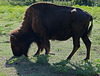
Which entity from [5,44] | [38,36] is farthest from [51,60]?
[5,44]

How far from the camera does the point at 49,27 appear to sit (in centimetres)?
601

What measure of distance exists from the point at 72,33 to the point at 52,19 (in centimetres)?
81

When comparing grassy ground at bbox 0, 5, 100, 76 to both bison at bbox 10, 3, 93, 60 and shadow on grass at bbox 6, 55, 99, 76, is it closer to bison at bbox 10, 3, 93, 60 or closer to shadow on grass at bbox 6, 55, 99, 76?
shadow on grass at bbox 6, 55, 99, 76

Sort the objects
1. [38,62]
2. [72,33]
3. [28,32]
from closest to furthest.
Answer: [38,62] → [72,33] → [28,32]

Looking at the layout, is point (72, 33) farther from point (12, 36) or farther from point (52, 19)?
point (12, 36)

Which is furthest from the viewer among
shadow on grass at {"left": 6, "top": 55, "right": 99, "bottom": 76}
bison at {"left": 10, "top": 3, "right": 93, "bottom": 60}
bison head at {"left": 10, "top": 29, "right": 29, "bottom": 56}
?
bison head at {"left": 10, "top": 29, "right": 29, "bottom": 56}

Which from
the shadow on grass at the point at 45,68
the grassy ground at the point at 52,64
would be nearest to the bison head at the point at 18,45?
the grassy ground at the point at 52,64

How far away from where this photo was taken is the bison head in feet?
19.9

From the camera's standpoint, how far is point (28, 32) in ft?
20.6

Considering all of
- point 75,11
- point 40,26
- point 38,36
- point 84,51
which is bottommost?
point 84,51

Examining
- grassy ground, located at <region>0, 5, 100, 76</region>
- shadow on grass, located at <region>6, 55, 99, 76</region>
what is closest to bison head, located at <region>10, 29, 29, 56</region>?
grassy ground, located at <region>0, 5, 100, 76</region>

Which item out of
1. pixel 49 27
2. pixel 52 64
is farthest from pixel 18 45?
pixel 52 64

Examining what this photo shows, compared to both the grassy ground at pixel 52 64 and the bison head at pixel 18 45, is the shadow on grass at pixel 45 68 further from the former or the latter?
the bison head at pixel 18 45

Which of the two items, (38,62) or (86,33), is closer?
(38,62)
